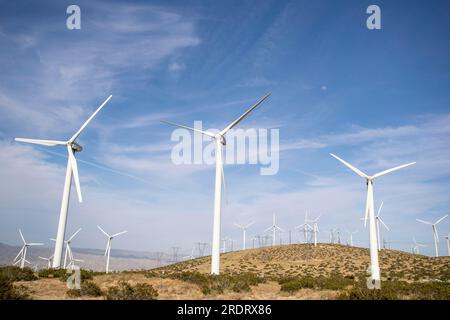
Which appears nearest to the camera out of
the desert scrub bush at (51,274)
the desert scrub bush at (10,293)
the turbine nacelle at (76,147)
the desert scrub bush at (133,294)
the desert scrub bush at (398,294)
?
the desert scrub bush at (10,293)

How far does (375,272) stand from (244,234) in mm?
86426

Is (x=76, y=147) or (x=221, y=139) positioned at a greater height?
(x=221, y=139)

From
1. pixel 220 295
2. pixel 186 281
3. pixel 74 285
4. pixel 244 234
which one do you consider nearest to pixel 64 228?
pixel 74 285

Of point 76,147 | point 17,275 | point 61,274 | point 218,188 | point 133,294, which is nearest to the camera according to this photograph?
point 133,294

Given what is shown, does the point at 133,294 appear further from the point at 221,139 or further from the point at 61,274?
the point at 221,139

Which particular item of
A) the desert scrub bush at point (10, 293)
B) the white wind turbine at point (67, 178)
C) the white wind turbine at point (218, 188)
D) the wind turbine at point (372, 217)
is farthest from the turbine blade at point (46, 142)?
the wind turbine at point (372, 217)

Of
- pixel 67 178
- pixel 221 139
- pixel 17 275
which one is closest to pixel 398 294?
pixel 221 139

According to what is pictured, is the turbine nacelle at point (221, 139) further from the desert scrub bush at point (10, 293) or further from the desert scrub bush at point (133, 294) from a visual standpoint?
the desert scrub bush at point (10, 293)

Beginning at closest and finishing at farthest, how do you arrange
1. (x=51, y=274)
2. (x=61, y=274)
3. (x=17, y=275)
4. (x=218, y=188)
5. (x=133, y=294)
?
(x=133, y=294)
(x=17, y=275)
(x=51, y=274)
(x=61, y=274)
(x=218, y=188)

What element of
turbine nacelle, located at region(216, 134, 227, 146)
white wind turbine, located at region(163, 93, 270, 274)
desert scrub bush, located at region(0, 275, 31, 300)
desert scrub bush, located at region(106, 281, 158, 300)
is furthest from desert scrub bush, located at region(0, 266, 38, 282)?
turbine nacelle, located at region(216, 134, 227, 146)

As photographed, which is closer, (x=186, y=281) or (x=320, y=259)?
(x=186, y=281)

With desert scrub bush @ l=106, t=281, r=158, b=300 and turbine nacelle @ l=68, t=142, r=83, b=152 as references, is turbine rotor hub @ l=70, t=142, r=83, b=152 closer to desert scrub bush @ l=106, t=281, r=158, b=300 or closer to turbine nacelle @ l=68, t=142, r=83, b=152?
turbine nacelle @ l=68, t=142, r=83, b=152

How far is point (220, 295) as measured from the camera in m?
22.5
